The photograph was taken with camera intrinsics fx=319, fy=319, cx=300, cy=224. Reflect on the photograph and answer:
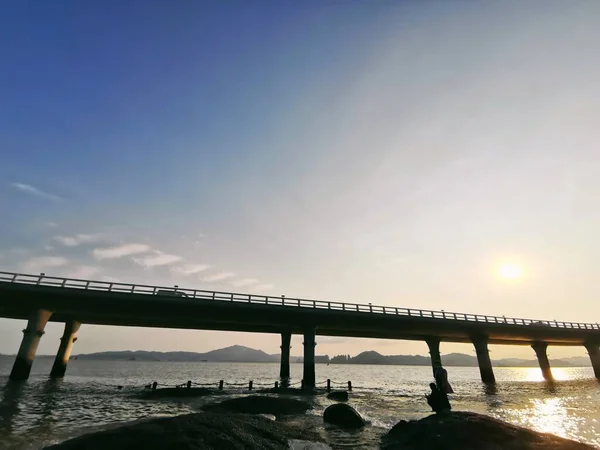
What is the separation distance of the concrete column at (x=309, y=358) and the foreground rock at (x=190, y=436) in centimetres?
2735

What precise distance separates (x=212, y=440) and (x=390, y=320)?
38.3 metres

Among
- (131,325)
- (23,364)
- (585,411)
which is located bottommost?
(585,411)

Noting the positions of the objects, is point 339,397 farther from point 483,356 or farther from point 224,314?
point 483,356

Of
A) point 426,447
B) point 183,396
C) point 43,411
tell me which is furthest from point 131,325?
point 426,447

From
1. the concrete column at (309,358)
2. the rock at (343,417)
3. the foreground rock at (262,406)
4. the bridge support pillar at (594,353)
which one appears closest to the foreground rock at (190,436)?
the rock at (343,417)

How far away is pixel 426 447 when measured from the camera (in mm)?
10516

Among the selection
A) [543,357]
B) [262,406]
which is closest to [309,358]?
[262,406]

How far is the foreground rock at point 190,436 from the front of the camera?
8.48m

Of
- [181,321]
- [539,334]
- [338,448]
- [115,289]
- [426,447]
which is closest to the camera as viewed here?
[426,447]

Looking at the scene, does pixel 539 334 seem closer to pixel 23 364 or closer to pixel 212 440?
pixel 212 440

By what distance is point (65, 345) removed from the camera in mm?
42688

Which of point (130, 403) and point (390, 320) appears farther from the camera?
point (390, 320)

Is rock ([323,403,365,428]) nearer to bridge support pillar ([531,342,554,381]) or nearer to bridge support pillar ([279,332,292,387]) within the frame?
bridge support pillar ([279,332,292,387])

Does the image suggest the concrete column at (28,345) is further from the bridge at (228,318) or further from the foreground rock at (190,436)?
the foreground rock at (190,436)
